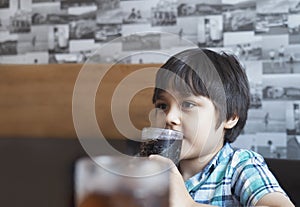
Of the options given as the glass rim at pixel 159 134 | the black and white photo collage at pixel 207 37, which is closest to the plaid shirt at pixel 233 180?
the glass rim at pixel 159 134

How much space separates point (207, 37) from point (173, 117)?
761 mm

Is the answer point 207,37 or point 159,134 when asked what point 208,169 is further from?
point 207,37

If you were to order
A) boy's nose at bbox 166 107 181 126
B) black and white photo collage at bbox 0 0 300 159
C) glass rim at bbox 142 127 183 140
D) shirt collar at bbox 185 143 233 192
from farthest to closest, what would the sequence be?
black and white photo collage at bbox 0 0 300 159, shirt collar at bbox 185 143 233 192, boy's nose at bbox 166 107 181 126, glass rim at bbox 142 127 183 140

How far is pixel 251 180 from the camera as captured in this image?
75 centimetres

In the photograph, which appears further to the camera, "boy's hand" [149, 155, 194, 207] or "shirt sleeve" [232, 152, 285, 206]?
"shirt sleeve" [232, 152, 285, 206]

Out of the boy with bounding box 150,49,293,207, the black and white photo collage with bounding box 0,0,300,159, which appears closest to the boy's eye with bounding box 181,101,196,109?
the boy with bounding box 150,49,293,207

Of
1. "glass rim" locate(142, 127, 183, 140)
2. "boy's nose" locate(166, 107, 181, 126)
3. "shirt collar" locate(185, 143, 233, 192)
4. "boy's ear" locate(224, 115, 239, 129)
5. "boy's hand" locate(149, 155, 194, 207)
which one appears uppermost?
"glass rim" locate(142, 127, 183, 140)

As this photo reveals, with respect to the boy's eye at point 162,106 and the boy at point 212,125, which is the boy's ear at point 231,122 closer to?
the boy at point 212,125

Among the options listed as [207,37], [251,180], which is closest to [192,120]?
[251,180]

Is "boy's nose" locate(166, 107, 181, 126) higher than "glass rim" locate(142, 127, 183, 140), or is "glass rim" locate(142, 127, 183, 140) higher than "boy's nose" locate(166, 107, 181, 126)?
"glass rim" locate(142, 127, 183, 140)

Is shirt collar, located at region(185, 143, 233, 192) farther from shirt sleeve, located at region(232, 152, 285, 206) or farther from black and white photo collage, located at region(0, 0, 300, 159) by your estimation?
black and white photo collage, located at region(0, 0, 300, 159)

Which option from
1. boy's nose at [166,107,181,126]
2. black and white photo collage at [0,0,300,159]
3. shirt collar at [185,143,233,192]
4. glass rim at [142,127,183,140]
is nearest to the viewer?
glass rim at [142,127,183,140]

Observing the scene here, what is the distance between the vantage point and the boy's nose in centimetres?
68

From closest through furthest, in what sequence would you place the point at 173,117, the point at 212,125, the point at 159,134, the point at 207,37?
1. the point at 159,134
2. the point at 173,117
3. the point at 212,125
4. the point at 207,37
